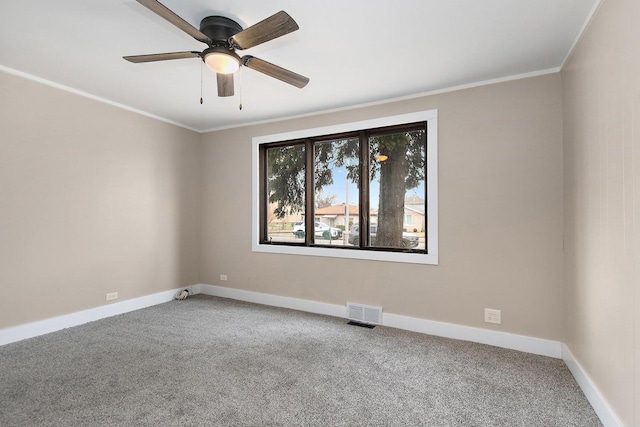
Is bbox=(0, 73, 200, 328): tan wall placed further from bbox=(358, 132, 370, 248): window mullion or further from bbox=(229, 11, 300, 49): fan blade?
bbox=(358, 132, 370, 248): window mullion

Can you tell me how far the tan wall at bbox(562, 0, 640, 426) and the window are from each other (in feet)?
3.85

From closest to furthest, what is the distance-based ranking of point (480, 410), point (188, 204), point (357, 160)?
point (480, 410), point (357, 160), point (188, 204)

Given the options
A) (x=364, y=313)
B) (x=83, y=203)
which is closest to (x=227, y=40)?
(x=83, y=203)

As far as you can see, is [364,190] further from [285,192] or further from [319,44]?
[319,44]

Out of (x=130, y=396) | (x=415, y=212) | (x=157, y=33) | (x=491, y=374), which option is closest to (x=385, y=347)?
(x=491, y=374)

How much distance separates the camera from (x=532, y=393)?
215 centimetres

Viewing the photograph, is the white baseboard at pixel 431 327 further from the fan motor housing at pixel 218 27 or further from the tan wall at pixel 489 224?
the fan motor housing at pixel 218 27

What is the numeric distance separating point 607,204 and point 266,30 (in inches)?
86.2

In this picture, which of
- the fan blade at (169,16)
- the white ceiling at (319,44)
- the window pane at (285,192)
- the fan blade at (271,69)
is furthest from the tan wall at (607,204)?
the window pane at (285,192)

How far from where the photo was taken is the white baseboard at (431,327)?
276cm

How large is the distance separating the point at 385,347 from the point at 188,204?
3.40 metres

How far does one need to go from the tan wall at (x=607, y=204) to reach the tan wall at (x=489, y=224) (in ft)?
0.86

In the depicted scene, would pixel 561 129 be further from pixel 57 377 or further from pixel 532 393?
pixel 57 377

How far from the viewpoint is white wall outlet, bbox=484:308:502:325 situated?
2937mm
